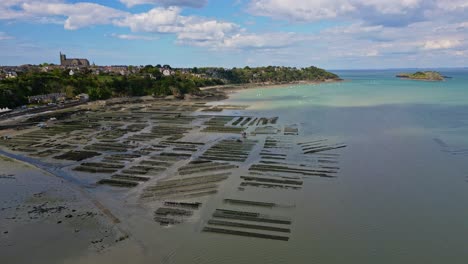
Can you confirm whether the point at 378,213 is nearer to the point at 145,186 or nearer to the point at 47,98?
the point at 145,186

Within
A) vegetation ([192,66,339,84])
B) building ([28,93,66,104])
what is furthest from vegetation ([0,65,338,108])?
vegetation ([192,66,339,84])

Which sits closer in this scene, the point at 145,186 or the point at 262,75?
the point at 145,186

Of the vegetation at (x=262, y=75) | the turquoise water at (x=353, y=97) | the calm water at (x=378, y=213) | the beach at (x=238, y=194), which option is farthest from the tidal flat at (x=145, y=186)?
the vegetation at (x=262, y=75)

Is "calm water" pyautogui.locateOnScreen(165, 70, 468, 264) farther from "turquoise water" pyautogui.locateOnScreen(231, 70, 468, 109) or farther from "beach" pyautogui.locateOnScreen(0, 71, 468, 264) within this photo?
"turquoise water" pyautogui.locateOnScreen(231, 70, 468, 109)

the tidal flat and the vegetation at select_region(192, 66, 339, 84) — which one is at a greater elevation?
the vegetation at select_region(192, 66, 339, 84)

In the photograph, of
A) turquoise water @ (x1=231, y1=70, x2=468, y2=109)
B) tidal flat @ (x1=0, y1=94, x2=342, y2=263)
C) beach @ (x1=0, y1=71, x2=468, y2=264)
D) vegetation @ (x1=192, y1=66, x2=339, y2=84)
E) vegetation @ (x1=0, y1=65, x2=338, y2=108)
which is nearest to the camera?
beach @ (x1=0, y1=71, x2=468, y2=264)

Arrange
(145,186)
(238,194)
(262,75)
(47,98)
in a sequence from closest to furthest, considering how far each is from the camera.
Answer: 1. (238,194)
2. (145,186)
3. (47,98)
4. (262,75)

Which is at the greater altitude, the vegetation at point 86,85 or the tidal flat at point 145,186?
the vegetation at point 86,85

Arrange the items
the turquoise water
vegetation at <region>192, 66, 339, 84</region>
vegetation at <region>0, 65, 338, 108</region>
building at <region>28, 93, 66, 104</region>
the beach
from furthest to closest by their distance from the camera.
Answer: vegetation at <region>192, 66, 339, 84</region>
the turquoise water
building at <region>28, 93, 66, 104</region>
vegetation at <region>0, 65, 338, 108</region>
the beach

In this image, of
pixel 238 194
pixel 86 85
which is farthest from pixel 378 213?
pixel 86 85

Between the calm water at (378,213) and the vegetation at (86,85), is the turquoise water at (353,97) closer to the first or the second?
the vegetation at (86,85)

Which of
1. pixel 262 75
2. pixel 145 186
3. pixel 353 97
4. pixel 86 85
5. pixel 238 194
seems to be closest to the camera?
pixel 238 194

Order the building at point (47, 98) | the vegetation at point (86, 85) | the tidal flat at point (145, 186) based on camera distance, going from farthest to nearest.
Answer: the building at point (47, 98)
the vegetation at point (86, 85)
the tidal flat at point (145, 186)
